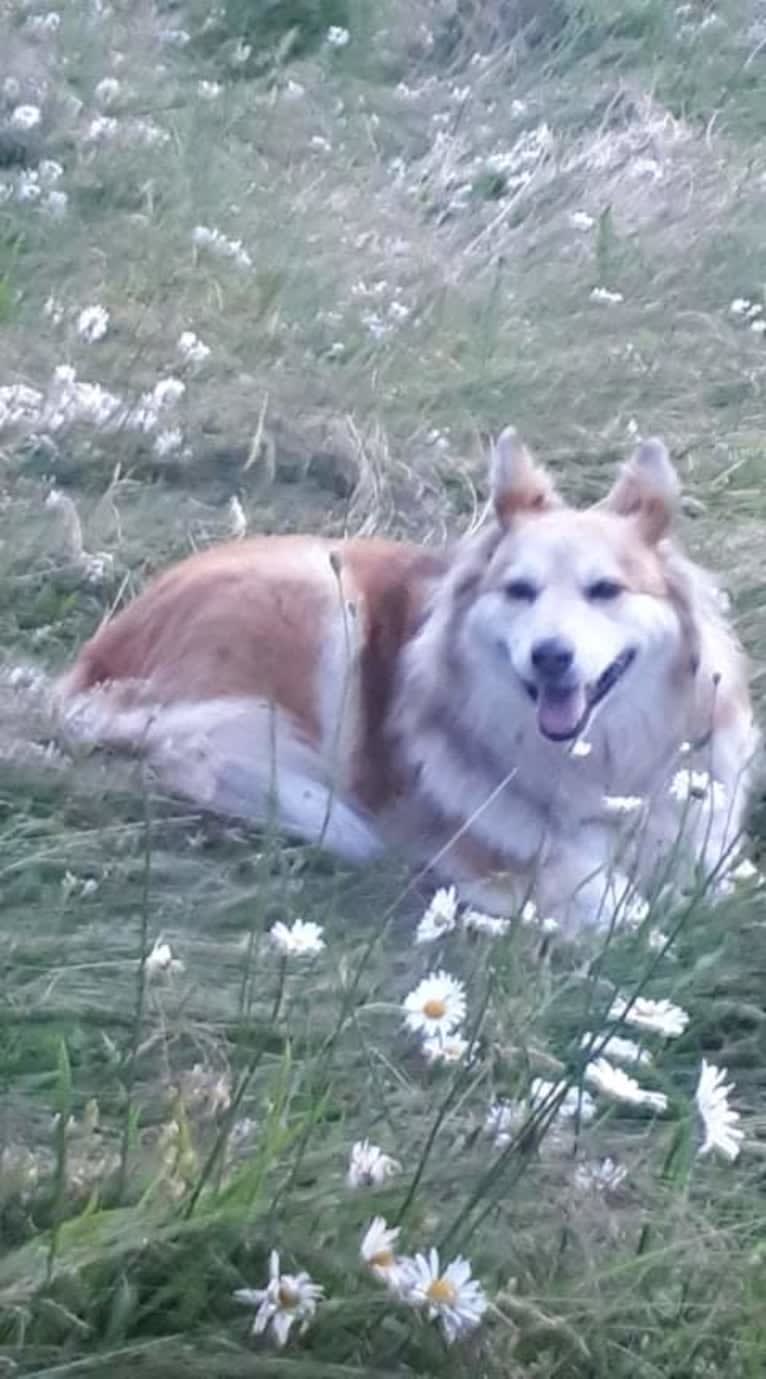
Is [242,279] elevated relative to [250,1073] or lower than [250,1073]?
lower

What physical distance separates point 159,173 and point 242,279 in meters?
0.68

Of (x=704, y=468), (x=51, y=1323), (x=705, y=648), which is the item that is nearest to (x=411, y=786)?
(x=705, y=648)

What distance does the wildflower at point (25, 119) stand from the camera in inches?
254

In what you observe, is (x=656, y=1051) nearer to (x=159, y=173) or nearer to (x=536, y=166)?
(x=159, y=173)

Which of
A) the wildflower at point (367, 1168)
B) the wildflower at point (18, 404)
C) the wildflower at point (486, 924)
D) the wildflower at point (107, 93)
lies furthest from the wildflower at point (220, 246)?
the wildflower at point (367, 1168)

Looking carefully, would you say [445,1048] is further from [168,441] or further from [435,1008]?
[168,441]

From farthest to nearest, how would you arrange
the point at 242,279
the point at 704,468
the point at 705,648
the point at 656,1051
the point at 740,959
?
the point at 242,279, the point at 704,468, the point at 705,648, the point at 740,959, the point at 656,1051

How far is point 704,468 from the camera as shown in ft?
18.2

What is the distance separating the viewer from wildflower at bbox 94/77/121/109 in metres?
6.91

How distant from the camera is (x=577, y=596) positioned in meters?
3.80

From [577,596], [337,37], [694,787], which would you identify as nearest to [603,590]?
[577,596]

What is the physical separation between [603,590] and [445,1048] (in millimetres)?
1748

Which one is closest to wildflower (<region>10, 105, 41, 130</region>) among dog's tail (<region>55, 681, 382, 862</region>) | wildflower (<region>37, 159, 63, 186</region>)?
wildflower (<region>37, 159, 63, 186</region>)

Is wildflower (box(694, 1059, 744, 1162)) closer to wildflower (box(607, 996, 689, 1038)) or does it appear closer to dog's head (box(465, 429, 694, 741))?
wildflower (box(607, 996, 689, 1038))
